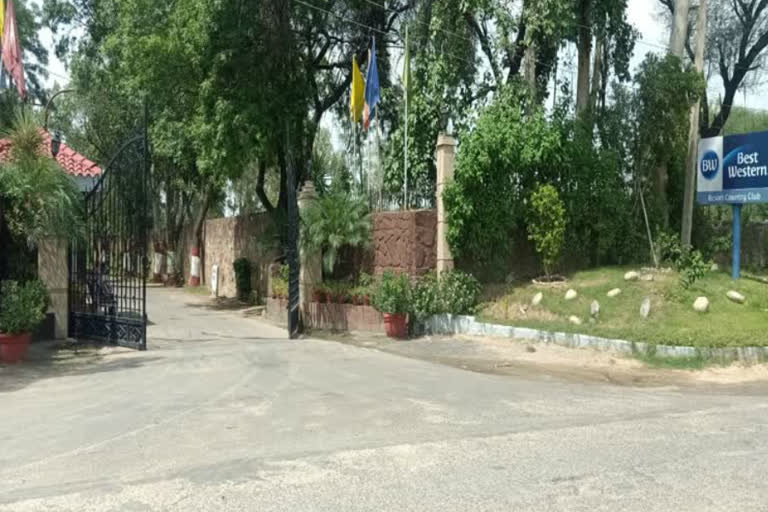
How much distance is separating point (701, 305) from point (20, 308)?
11.8 m

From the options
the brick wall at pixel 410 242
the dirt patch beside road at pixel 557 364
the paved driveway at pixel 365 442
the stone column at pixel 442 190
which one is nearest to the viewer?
the paved driveway at pixel 365 442

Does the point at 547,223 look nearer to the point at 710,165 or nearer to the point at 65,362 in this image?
the point at 710,165

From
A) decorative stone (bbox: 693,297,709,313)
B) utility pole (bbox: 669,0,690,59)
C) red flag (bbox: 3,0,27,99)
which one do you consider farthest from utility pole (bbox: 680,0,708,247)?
red flag (bbox: 3,0,27,99)

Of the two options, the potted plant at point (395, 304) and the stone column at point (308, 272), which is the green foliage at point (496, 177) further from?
the stone column at point (308, 272)

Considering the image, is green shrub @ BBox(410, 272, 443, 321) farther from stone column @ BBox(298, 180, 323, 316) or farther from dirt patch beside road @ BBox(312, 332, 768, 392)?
stone column @ BBox(298, 180, 323, 316)

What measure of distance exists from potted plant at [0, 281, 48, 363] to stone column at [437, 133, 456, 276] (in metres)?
7.92

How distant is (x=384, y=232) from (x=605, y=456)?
1064 cm

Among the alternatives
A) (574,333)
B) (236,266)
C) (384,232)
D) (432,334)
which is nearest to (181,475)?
(574,333)

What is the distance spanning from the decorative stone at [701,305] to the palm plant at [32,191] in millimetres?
11604

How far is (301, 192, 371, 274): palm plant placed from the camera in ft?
53.5

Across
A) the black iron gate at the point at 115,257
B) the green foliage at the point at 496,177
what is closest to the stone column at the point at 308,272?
the green foliage at the point at 496,177

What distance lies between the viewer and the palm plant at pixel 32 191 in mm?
12508

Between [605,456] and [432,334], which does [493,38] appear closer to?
[432,334]

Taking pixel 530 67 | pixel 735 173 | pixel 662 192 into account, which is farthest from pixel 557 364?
pixel 530 67
